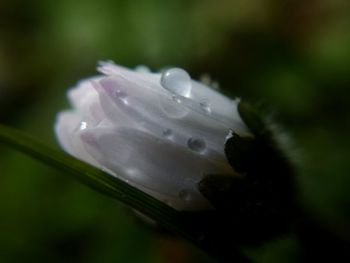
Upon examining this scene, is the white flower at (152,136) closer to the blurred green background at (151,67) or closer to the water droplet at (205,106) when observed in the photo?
the water droplet at (205,106)

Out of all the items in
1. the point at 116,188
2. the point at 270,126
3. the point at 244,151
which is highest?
the point at 270,126

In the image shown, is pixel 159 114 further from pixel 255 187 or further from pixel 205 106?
pixel 255 187

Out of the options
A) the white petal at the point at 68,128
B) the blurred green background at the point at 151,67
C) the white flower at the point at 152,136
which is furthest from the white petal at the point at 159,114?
the blurred green background at the point at 151,67

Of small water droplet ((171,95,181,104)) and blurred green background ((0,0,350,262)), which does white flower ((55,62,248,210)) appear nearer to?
small water droplet ((171,95,181,104))

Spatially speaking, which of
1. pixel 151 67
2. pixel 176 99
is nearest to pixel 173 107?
pixel 176 99

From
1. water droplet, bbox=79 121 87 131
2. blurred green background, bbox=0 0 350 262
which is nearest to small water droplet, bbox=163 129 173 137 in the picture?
water droplet, bbox=79 121 87 131

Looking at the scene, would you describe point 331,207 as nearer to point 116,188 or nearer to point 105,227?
point 105,227

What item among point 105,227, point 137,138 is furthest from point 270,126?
point 105,227
